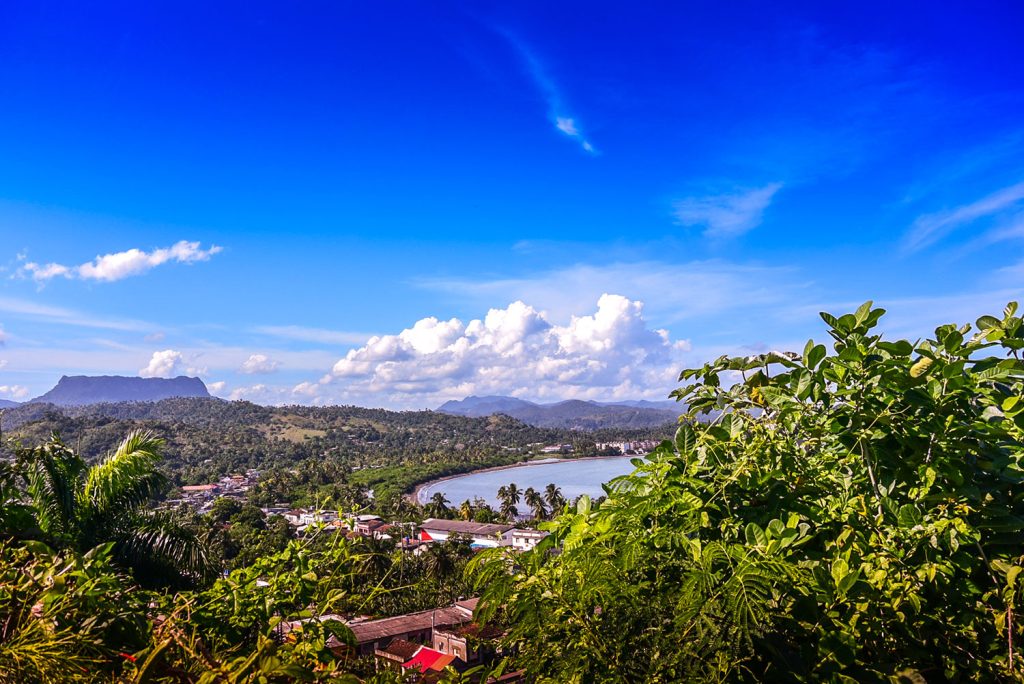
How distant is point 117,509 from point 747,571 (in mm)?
4202

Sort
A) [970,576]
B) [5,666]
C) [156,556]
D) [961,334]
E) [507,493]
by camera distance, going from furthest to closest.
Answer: [507,493] → [156,556] → [961,334] → [970,576] → [5,666]

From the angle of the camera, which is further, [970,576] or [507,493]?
[507,493]

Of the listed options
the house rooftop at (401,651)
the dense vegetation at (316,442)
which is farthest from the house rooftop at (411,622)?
the dense vegetation at (316,442)

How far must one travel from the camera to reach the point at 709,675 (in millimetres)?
985

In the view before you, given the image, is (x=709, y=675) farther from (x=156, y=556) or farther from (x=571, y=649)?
(x=156, y=556)

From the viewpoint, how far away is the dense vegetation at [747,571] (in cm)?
102

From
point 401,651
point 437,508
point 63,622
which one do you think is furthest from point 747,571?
point 437,508

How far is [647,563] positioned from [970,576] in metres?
0.67

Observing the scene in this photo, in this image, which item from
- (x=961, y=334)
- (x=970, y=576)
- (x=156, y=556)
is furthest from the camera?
(x=156, y=556)

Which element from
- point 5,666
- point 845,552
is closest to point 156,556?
point 5,666

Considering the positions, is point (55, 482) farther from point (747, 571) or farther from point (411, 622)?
point (411, 622)

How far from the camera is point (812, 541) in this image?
1.30 metres

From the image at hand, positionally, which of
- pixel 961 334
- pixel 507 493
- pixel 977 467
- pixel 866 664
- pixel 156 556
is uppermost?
pixel 961 334

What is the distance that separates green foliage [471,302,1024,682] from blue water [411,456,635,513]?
202ft
